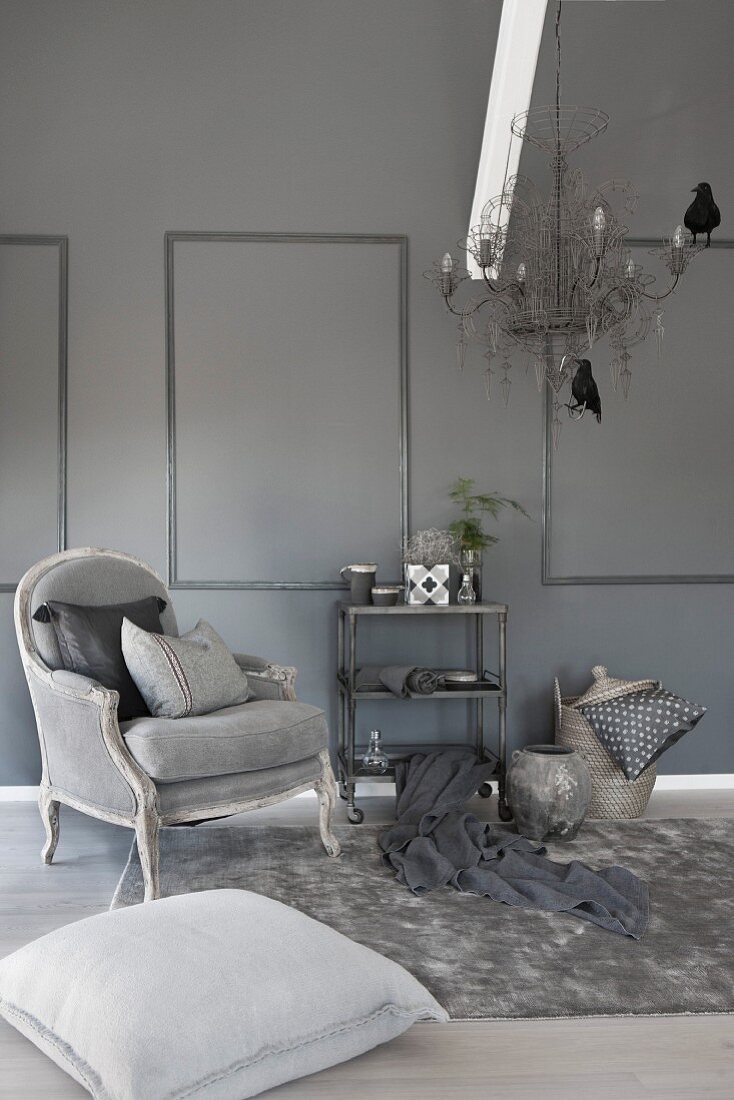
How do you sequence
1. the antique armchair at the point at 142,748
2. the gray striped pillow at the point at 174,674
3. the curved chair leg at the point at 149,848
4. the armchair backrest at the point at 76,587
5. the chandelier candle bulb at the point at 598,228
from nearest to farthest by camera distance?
1. the chandelier candle bulb at the point at 598,228
2. the curved chair leg at the point at 149,848
3. the antique armchair at the point at 142,748
4. the gray striped pillow at the point at 174,674
5. the armchair backrest at the point at 76,587

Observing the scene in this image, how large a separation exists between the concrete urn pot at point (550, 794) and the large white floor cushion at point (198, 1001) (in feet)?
6.36

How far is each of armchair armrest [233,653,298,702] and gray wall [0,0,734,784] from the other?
23.7 inches

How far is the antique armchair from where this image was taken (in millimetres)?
2941

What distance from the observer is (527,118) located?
4.23 meters

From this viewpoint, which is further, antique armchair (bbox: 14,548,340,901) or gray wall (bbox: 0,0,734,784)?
gray wall (bbox: 0,0,734,784)

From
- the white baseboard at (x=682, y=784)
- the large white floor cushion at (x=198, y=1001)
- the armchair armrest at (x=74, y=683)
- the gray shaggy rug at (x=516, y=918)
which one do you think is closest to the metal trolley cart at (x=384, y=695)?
the white baseboard at (x=682, y=784)

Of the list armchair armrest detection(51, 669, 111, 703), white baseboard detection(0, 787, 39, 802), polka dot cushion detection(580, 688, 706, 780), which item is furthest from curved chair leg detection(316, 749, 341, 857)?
white baseboard detection(0, 787, 39, 802)

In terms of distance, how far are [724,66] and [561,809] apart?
335cm

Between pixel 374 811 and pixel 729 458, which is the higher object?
pixel 729 458

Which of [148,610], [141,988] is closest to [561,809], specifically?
[148,610]

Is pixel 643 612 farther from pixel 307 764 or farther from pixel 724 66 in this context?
pixel 724 66

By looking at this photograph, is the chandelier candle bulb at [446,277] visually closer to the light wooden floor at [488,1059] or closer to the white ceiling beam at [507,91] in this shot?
the white ceiling beam at [507,91]

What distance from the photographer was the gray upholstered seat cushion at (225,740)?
2.94m

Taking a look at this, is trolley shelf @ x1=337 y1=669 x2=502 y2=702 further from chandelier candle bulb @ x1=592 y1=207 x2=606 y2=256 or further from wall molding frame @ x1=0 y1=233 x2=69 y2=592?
chandelier candle bulb @ x1=592 y1=207 x2=606 y2=256
